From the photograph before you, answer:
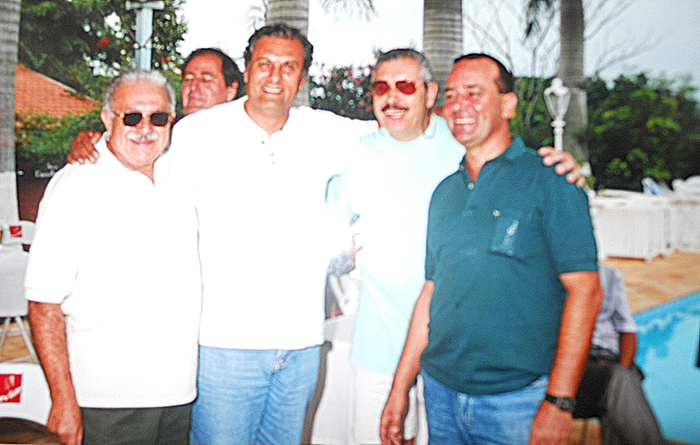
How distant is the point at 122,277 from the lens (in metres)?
2.06

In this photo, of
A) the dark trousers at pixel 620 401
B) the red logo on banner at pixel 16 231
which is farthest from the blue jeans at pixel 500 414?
the red logo on banner at pixel 16 231

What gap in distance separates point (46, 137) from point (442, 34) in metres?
1.71

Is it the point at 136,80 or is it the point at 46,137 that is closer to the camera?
the point at 136,80

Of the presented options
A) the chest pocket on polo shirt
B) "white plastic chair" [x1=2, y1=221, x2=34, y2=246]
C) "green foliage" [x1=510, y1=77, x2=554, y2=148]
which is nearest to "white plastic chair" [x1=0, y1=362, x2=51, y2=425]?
"white plastic chair" [x1=2, y1=221, x2=34, y2=246]

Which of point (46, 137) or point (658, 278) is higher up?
point (46, 137)

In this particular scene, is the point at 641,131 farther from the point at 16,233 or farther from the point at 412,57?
the point at 16,233

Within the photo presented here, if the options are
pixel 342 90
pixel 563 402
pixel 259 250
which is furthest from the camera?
pixel 342 90

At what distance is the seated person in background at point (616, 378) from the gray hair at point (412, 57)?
97 cm

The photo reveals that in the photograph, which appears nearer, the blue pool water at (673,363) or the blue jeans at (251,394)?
the blue jeans at (251,394)

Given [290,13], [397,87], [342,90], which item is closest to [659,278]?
[397,87]

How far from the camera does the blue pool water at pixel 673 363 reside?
2.37 metres

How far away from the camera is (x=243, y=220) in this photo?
2.21 meters

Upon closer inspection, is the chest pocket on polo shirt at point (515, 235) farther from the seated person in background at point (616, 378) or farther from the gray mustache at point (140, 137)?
the gray mustache at point (140, 137)

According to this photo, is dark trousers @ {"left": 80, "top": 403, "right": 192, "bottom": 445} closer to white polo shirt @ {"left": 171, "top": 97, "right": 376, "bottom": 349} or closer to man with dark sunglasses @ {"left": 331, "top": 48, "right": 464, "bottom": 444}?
white polo shirt @ {"left": 171, "top": 97, "right": 376, "bottom": 349}
